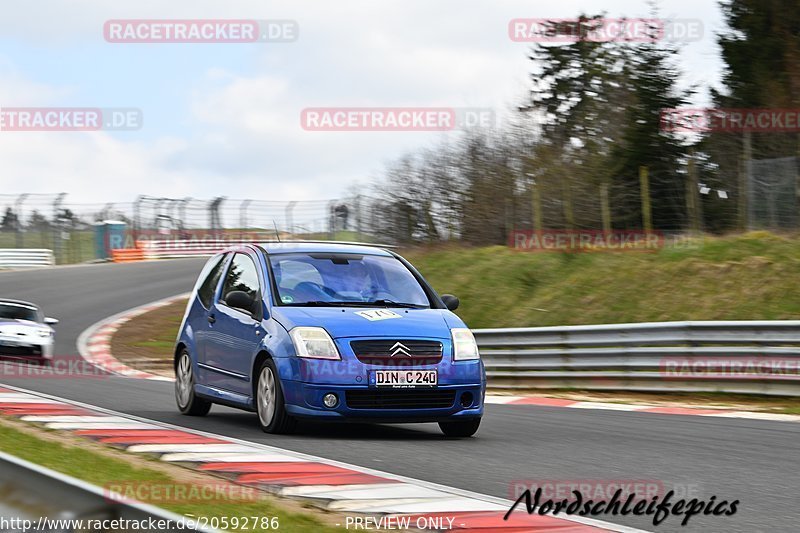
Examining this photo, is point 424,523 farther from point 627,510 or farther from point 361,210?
point 361,210

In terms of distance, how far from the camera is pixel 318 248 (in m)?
10.2

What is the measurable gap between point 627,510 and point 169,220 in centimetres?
4311

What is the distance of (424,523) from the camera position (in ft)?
17.5

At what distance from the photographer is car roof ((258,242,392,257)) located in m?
10.1

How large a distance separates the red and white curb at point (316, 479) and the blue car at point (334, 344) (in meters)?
0.63

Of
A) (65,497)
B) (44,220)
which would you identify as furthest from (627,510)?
(44,220)

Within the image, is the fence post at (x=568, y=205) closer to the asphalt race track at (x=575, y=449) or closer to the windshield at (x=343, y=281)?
the asphalt race track at (x=575, y=449)

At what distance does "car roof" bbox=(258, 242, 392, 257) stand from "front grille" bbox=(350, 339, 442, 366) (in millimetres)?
1577

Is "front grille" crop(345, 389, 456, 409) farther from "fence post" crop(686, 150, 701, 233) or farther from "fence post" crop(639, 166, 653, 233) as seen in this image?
"fence post" crop(639, 166, 653, 233)

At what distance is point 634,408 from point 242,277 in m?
4.85

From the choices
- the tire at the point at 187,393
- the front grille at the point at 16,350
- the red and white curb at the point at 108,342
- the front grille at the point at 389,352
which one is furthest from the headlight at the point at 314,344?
the front grille at the point at 16,350

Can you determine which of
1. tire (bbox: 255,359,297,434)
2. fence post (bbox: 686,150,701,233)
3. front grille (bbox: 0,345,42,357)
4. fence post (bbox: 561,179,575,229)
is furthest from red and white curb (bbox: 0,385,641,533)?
fence post (bbox: 561,179,575,229)

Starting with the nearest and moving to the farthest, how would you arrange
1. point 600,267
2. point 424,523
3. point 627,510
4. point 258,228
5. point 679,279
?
point 424,523 → point 627,510 → point 679,279 → point 600,267 → point 258,228

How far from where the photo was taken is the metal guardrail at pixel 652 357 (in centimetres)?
1308
